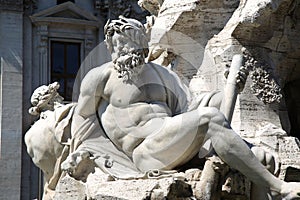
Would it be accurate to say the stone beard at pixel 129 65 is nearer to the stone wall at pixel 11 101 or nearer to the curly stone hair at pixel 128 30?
the curly stone hair at pixel 128 30

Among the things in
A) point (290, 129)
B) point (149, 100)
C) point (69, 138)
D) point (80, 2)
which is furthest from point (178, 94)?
point (80, 2)

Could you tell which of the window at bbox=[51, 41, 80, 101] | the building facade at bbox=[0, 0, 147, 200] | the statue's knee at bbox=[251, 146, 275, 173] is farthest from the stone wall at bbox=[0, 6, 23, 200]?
the statue's knee at bbox=[251, 146, 275, 173]

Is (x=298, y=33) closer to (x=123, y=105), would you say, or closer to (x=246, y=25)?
(x=246, y=25)

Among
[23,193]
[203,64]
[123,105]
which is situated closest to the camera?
[123,105]

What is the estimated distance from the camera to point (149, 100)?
22.0 feet

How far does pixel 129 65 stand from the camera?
6.63 metres

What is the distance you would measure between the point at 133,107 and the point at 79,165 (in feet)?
1.99

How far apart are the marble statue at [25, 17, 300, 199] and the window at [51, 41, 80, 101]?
12.9 m

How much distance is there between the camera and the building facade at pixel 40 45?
18906mm

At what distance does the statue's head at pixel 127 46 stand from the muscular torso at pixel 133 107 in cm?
8

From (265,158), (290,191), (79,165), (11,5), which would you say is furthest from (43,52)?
(290,191)

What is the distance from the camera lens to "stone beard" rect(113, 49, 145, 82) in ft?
21.8

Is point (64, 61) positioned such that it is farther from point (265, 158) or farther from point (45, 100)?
point (265, 158)

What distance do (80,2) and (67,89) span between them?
2.31 metres
